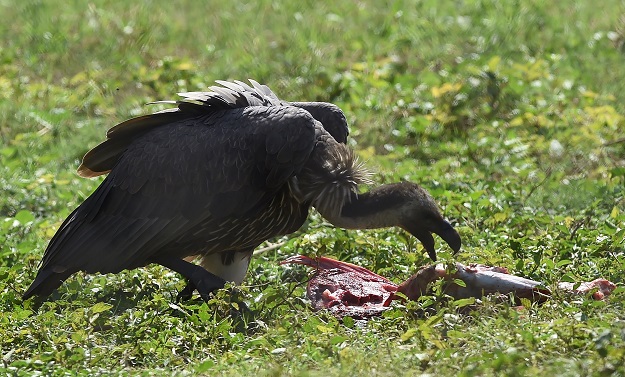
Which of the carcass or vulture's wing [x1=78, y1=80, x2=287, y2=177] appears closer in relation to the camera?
the carcass

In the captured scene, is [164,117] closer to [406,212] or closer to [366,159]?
[406,212]

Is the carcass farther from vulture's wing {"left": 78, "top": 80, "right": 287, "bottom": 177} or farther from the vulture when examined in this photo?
vulture's wing {"left": 78, "top": 80, "right": 287, "bottom": 177}

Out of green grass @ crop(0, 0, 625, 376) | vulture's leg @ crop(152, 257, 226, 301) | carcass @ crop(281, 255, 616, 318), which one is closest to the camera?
green grass @ crop(0, 0, 625, 376)

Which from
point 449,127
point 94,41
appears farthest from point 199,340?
point 94,41

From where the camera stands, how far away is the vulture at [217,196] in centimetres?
558

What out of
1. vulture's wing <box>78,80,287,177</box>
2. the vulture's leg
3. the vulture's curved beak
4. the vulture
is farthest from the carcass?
vulture's wing <box>78,80,287,177</box>

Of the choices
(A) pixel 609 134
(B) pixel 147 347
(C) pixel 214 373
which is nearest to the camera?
(C) pixel 214 373

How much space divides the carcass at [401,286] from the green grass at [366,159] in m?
0.13

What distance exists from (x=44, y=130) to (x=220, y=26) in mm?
2663

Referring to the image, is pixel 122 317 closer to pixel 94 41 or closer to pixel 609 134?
pixel 609 134

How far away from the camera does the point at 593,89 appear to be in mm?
9375

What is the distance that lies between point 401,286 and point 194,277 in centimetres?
98

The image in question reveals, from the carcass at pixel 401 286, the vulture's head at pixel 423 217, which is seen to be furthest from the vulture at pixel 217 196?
the carcass at pixel 401 286

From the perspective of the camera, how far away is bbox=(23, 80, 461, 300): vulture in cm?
558
